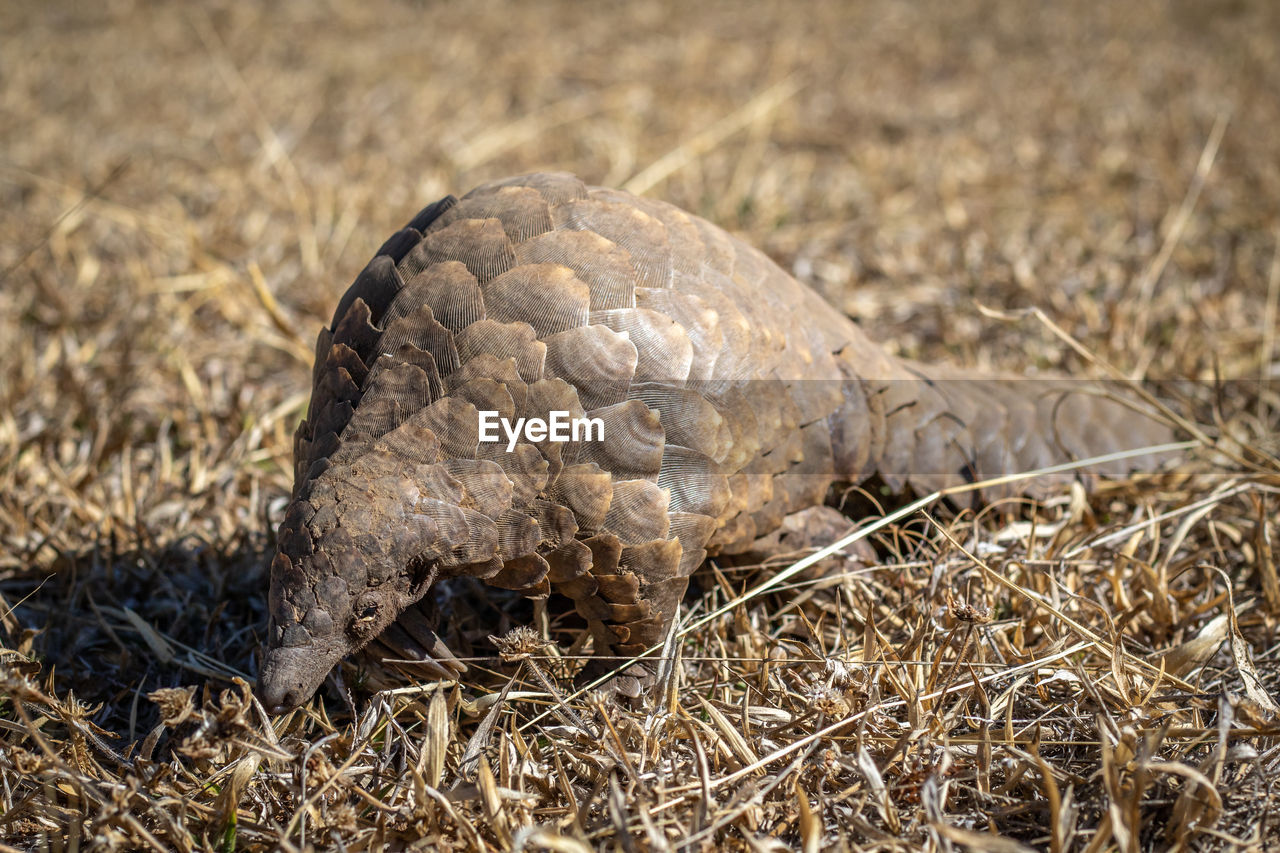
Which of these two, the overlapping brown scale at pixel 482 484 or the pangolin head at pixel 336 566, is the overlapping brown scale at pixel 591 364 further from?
the pangolin head at pixel 336 566

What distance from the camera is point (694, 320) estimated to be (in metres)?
1.65

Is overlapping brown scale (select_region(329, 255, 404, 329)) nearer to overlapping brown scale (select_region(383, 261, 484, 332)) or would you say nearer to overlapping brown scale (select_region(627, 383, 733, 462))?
overlapping brown scale (select_region(383, 261, 484, 332))

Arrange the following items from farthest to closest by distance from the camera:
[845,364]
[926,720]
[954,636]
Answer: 1. [845,364]
2. [954,636]
3. [926,720]

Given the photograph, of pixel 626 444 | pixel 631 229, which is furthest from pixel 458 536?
pixel 631 229

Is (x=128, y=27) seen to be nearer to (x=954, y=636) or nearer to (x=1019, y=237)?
(x=1019, y=237)

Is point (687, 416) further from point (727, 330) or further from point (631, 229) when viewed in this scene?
point (631, 229)

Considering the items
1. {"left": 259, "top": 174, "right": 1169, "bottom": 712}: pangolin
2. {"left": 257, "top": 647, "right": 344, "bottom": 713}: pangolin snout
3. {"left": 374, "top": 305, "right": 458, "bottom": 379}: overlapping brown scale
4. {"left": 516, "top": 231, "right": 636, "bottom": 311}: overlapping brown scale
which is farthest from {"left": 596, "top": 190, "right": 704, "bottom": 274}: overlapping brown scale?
{"left": 257, "top": 647, "right": 344, "bottom": 713}: pangolin snout

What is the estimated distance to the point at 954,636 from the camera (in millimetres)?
1784

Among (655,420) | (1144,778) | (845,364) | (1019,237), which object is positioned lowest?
(1019,237)

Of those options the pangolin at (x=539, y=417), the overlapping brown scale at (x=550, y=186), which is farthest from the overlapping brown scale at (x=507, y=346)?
the overlapping brown scale at (x=550, y=186)

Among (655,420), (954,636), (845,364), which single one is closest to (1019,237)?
(845,364)

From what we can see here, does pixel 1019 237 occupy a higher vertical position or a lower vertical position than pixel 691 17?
lower

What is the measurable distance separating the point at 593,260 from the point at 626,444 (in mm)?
329

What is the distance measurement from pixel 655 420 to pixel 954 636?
72 cm
